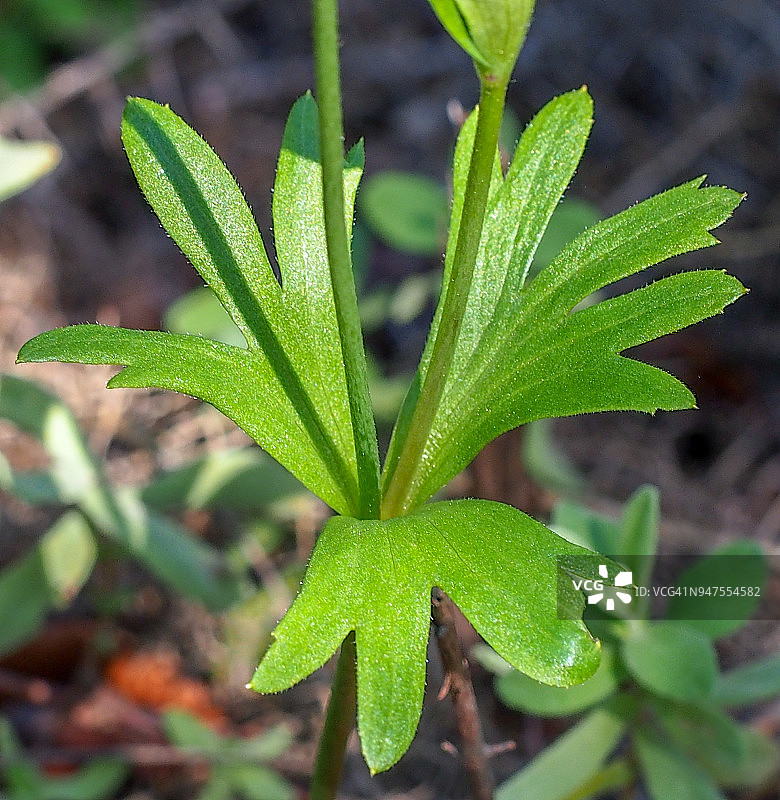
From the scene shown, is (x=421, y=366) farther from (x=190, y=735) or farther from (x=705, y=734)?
(x=190, y=735)

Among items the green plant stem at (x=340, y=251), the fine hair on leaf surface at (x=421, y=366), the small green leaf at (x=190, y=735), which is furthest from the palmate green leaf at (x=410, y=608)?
the small green leaf at (x=190, y=735)

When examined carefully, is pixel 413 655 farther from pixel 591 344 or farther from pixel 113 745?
pixel 113 745

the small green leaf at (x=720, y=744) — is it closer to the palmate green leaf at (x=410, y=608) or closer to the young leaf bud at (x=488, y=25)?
the palmate green leaf at (x=410, y=608)

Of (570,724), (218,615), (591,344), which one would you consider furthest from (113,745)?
(591,344)

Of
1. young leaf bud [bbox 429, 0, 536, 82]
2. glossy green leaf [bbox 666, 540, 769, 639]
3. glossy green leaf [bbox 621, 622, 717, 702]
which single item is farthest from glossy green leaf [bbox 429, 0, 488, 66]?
glossy green leaf [bbox 666, 540, 769, 639]

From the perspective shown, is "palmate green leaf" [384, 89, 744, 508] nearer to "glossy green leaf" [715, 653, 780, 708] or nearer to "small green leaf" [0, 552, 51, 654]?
"glossy green leaf" [715, 653, 780, 708]

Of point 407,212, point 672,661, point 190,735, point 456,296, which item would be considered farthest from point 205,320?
point 456,296
